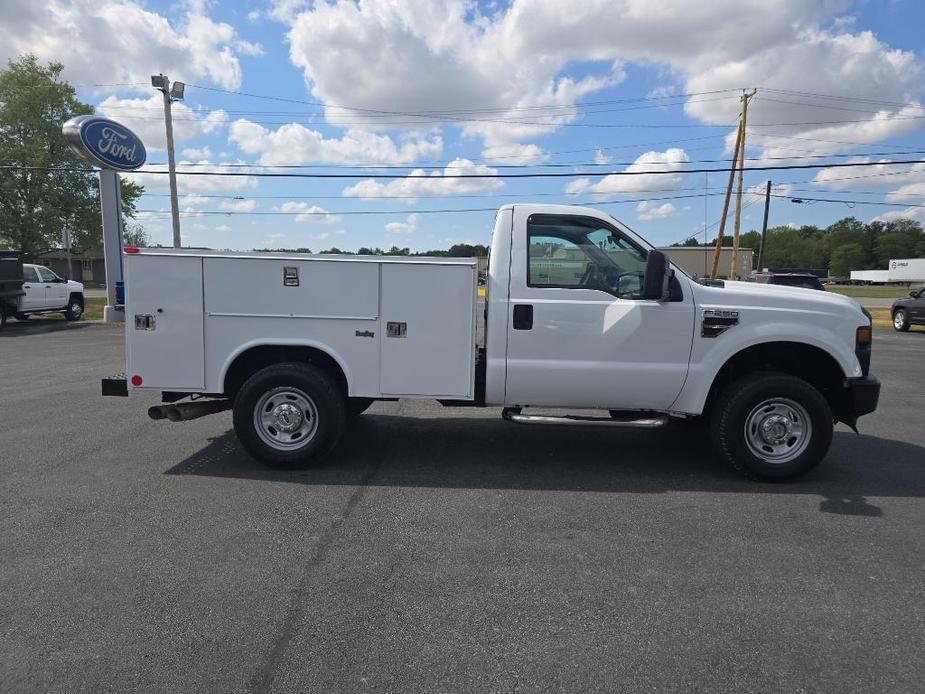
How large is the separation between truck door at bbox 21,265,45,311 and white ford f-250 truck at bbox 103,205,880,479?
1792 cm

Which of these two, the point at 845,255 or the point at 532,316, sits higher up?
the point at 845,255

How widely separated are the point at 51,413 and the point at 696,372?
7.17m

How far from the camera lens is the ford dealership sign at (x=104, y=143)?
8.30 metres

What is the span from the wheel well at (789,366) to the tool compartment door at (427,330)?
2137mm

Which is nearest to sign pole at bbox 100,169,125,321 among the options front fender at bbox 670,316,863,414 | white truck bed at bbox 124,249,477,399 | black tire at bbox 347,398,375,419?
white truck bed at bbox 124,249,477,399

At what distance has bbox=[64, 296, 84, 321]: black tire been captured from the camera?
21484 mm

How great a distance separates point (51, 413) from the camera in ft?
24.8

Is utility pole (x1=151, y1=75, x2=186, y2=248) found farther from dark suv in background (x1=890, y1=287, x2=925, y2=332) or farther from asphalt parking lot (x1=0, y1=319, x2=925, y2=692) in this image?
dark suv in background (x1=890, y1=287, x2=925, y2=332)

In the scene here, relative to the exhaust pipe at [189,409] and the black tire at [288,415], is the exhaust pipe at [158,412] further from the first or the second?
the black tire at [288,415]

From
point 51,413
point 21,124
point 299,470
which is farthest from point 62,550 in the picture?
point 21,124

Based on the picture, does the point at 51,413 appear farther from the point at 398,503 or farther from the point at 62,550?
the point at 398,503

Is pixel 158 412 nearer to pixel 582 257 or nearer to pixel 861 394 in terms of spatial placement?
pixel 582 257

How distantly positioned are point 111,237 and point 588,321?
5.18 meters

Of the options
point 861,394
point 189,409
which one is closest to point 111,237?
point 189,409
